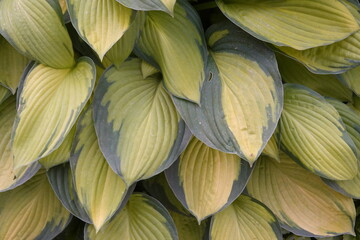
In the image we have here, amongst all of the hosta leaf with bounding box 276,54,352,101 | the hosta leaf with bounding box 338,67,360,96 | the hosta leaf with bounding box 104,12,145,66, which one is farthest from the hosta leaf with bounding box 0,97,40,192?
the hosta leaf with bounding box 338,67,360,96

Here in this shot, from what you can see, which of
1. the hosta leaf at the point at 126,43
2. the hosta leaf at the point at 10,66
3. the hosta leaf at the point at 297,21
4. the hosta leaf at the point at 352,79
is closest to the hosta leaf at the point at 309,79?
the hosta leaf at the point at 352,79

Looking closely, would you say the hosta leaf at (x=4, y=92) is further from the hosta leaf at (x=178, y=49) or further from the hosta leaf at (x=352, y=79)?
the hosta leaf at (x=352, y=79)

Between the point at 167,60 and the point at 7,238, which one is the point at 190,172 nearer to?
the point at 167,60

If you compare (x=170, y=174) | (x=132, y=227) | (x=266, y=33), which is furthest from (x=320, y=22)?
(x=132, y=227)

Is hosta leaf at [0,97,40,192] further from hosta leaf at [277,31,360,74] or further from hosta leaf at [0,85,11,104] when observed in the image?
hosta leaf at [277,31,360,74]

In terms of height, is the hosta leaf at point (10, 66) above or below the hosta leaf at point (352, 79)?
above

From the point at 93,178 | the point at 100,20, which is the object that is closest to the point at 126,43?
the point at 100,20
